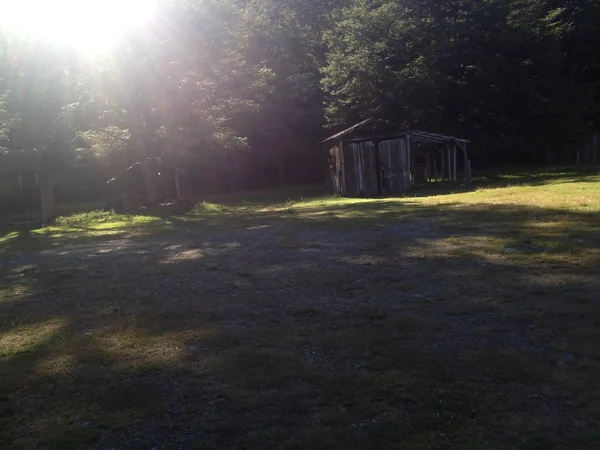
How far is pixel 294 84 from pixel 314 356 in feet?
121

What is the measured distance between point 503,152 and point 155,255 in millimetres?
38180

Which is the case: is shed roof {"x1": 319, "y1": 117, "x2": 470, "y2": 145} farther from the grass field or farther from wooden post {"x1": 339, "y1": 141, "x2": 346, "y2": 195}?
the grass field

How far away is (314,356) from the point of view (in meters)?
5.54

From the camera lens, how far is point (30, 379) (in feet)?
18.0

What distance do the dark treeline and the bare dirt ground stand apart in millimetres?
19592

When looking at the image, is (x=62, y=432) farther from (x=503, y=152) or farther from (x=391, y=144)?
(x=503, y=152)

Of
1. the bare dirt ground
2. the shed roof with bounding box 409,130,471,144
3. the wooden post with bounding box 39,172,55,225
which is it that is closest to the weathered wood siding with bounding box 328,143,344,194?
the shed roof with bounding box 409,130,471,144

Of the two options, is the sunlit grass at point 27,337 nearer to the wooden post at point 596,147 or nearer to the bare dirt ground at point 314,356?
the bare dirt ground at point 314,356

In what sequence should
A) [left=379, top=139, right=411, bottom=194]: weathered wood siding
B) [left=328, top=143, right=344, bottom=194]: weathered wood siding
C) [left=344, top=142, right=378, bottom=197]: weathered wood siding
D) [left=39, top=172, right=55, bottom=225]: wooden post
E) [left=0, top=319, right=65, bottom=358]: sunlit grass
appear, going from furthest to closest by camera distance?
[left=328, top=143, right=344, bottom=194]: weathered wood siding < [left=344, top=142, right=378, bottom=197]: weathered wood siding < [left=379, top=139, right=411, bottom=194]: weathered wood siding < [left=39, top=172, right=55, bottom=225]: wooden post < [left=0, top=319, right=65, bottom=358]: sunlit grass

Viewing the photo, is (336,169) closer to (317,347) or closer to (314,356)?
(317,347)

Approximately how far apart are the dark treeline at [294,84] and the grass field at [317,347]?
17677mm

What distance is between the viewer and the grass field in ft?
13.9

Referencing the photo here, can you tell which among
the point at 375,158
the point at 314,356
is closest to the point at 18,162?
the point at 375,158

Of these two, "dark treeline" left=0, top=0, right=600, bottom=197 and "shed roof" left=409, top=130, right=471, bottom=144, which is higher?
"dark treeline" left=0, top=0, right=600, bottom=197
